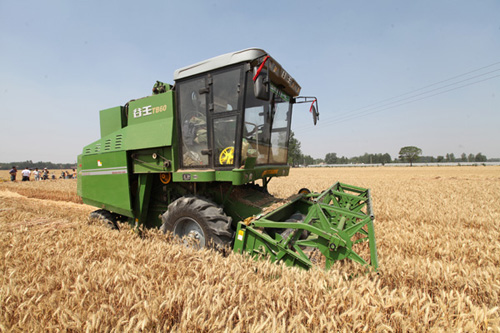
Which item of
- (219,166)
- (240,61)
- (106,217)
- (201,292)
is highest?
(240,61)

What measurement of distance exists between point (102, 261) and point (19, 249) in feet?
2.99

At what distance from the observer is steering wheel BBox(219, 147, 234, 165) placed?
340 cm

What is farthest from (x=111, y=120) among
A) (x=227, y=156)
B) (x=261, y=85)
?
(x=261, y=85)

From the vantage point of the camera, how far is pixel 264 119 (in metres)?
3.99

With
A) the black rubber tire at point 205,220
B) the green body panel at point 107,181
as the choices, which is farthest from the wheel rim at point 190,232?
the green body panel at point 107,181

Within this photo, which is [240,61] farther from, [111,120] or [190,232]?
[111,120]

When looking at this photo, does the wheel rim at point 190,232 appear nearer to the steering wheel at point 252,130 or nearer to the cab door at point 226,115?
the cab door at point 226,115

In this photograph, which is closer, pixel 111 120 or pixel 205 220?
pixel 205 220

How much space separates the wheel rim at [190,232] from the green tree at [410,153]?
116775mm

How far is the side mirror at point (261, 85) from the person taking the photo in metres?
2.69

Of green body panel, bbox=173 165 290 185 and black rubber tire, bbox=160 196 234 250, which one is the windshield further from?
black rubber tire, bbox=160 196 234 250

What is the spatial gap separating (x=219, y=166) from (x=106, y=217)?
3.37 m

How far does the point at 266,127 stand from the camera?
407 centimetres

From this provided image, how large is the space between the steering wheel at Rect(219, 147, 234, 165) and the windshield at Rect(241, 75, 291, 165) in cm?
17
